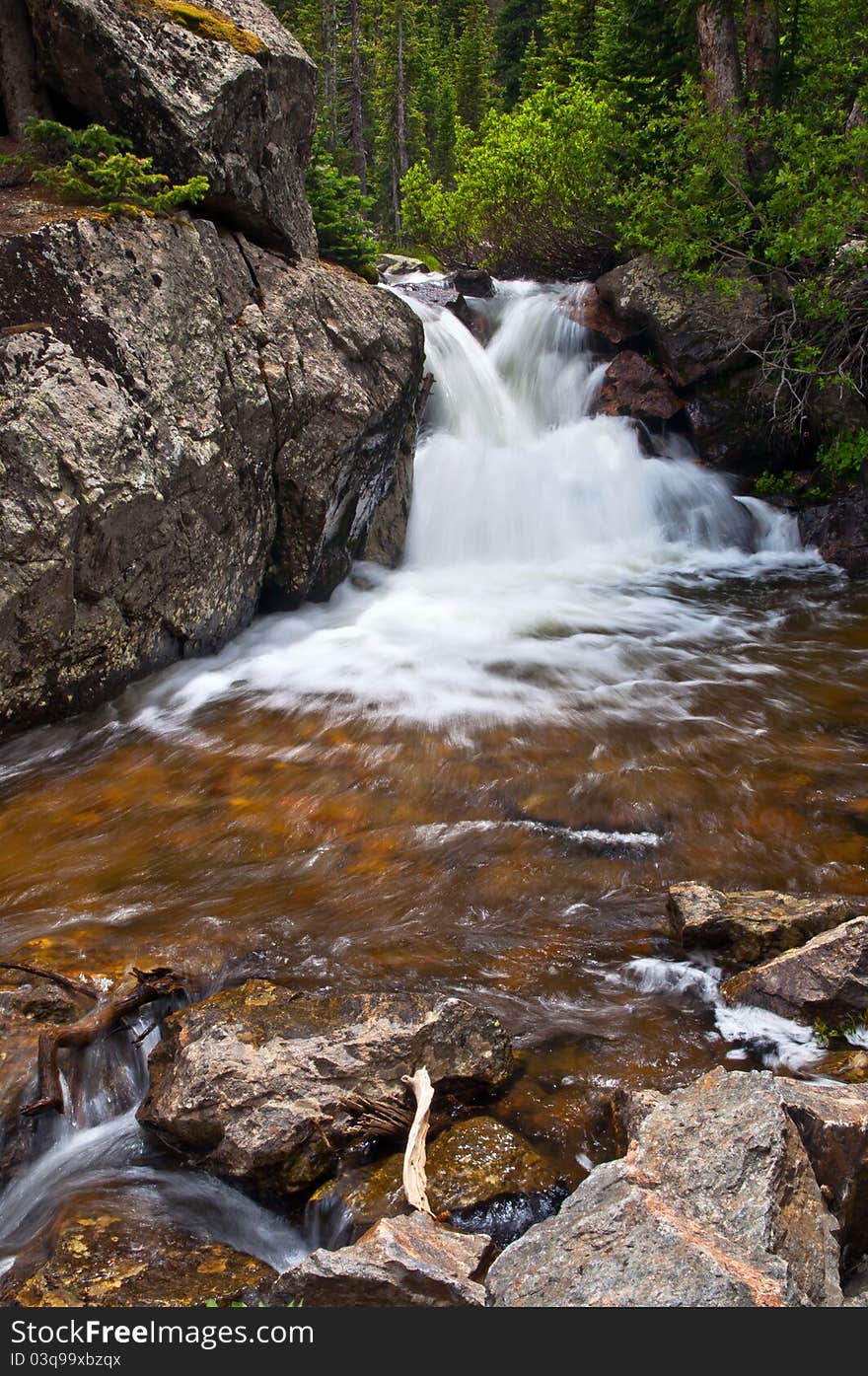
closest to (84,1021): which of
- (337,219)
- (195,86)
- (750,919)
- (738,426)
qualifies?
(750,919)

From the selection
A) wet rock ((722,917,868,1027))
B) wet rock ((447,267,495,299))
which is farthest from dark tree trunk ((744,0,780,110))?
wet rock ((722,917,868,1027))

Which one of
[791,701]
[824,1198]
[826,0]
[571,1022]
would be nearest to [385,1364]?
[824,1198]

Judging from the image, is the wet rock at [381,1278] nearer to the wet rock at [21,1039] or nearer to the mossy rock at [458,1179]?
the mossy rock at [458,1179]

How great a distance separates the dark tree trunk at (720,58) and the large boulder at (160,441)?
7981 mm

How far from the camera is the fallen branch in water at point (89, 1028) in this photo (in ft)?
11.1

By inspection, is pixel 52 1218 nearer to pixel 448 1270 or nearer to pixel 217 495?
pixel 448 1270

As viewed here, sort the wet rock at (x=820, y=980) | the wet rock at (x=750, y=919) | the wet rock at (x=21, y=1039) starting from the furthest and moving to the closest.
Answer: the wet rock at (x=750, y=919) < the wet rock at (x=820, y=980) < the wet rock at (x=21, y=1039)

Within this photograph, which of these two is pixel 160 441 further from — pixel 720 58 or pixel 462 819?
pixel 720 58

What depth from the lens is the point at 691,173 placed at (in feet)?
39.5

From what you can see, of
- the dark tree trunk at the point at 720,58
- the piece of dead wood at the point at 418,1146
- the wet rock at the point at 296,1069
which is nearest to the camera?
the piece of dead wood at the point at 418,1146

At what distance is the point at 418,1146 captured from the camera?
3.07 metres

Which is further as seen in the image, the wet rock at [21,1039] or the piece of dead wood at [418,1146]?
the wet rock at [21,1039]

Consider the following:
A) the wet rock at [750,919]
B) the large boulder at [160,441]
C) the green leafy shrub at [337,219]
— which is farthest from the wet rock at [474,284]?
the wet rock at [750,919]

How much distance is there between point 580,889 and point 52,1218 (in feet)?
10.0
